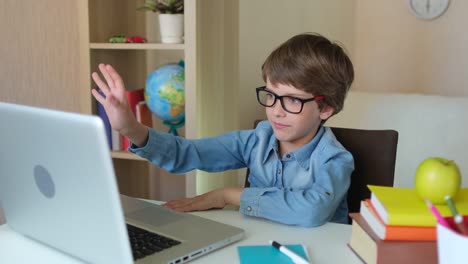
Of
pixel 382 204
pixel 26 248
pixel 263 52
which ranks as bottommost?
pixel 26 248

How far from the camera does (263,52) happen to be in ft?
8.51

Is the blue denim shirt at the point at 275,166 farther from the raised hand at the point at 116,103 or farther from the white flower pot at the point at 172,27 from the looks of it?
the white flower pot at the point at 172,27

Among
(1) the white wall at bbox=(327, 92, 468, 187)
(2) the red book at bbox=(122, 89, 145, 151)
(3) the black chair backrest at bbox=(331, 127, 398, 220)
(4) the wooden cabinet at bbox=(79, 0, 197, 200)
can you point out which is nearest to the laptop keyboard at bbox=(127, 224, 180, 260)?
(3) the black chair backrest at bbox=(331, 127, 398, 220)

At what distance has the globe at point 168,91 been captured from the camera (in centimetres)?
212

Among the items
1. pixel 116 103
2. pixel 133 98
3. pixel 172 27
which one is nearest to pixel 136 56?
pixel 133 98

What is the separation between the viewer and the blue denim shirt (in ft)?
3.92

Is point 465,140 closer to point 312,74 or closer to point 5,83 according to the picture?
point 312,74

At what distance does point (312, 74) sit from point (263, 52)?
1265mm

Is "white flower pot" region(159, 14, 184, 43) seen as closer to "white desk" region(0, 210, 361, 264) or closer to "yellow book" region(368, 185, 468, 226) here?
"white desk" region(0, 210, 361, 264)

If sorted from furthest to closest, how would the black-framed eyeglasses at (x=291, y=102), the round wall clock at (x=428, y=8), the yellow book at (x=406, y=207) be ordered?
the round wall clock at (x=428, y=8) → the black-framed eyeglasses at (x=291, y=102) → the yellow book at (x=406, y=207)

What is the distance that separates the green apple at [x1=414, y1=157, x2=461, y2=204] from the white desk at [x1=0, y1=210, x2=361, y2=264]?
0.18m

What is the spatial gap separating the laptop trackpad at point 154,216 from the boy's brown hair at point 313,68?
0.43 m

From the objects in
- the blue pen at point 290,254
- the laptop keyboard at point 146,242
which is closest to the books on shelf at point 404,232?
the blue pen at point 290,254

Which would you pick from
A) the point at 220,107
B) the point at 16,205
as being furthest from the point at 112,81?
the point at 220,107
